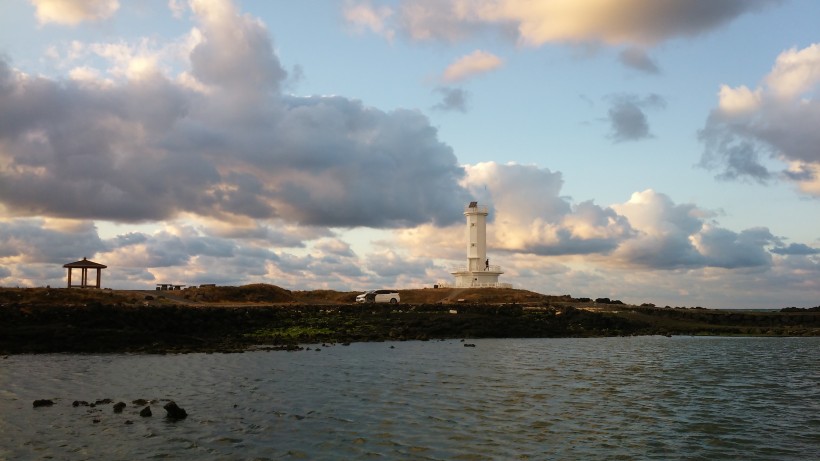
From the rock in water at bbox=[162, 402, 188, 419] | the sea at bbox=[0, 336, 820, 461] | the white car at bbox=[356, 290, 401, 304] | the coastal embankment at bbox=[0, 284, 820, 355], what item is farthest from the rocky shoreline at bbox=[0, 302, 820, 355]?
the rock in water at bbox=[162, 402, 188, 419]

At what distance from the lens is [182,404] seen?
2433cm

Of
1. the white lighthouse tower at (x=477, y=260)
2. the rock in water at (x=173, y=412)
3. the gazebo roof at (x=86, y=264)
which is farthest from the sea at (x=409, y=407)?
the white lighthouse tower at (x=477, y=260)

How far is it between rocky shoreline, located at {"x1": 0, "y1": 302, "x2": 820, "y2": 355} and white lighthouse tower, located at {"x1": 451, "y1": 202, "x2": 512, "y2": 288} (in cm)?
2136

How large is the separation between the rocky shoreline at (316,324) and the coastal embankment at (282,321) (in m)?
0.09

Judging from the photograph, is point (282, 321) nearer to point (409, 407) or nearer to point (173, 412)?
point (409, 407)

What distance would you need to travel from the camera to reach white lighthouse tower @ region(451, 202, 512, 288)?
10075 cm

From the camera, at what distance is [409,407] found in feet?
80.0

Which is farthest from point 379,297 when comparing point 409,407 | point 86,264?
point 409,407

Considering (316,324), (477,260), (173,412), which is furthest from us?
(477,260)

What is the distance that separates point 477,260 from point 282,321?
1946 inches

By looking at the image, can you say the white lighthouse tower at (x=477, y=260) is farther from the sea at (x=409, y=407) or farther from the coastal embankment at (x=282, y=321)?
the sea at (x=409, y=407)

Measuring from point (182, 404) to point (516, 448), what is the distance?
44.9 ft

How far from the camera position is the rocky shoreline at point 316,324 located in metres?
44.2

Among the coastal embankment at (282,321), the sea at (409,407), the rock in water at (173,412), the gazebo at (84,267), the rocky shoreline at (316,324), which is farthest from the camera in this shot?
the gazebo at (84,267)
